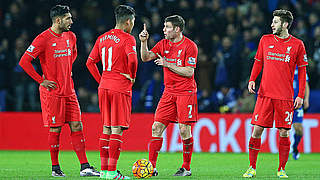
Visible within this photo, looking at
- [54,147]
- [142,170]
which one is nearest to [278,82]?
[142,170]

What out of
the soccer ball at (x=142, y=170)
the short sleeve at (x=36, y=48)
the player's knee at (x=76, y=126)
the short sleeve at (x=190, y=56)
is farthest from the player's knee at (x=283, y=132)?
the short sleeve at (x=36, y=48)

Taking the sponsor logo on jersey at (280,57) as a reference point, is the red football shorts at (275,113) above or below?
below

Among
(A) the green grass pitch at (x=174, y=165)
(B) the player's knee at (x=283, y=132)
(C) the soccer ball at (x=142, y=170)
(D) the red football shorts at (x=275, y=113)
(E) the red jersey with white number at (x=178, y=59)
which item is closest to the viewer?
(C) the soccer ball at (x=142, y=170)

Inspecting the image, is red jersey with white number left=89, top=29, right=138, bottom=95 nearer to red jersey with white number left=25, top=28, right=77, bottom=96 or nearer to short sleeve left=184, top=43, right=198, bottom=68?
red jersey with white number left=25, top=28, right=77, bottom=96

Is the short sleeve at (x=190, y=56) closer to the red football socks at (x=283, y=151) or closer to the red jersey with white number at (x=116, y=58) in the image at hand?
the red jersey with white number at (x=116, y=58)

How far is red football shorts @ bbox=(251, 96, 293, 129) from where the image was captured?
880cm

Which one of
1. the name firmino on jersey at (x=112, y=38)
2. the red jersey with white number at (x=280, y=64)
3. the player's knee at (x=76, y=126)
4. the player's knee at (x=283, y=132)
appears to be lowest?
the player's knee at (x=283, y=132)

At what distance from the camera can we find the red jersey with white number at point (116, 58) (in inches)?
330

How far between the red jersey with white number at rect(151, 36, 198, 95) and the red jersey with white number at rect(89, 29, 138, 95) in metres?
0.89

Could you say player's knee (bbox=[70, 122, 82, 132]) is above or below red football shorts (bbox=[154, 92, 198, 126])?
below

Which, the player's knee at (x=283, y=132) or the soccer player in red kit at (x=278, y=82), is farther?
the player's knee at (x=283, y=132)

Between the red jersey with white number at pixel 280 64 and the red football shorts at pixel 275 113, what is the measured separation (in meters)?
0.09

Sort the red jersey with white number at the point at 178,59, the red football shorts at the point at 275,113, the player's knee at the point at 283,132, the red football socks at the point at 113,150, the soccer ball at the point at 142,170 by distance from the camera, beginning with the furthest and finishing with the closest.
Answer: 1. the red jersey with white number at the point at 178,59
2. the player's knee at the point at 283,132
3. the red football shorts at the point at 275,113
4. the soccer ball at the point at 142,170
5. the red football socks at the point at 113,150

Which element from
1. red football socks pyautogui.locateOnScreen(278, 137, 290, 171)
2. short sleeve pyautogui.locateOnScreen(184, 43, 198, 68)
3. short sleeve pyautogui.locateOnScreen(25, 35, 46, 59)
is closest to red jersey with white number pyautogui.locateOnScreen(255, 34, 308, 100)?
red football socks pyautogui.locateOnScreen(278, 137, 290, 171)
